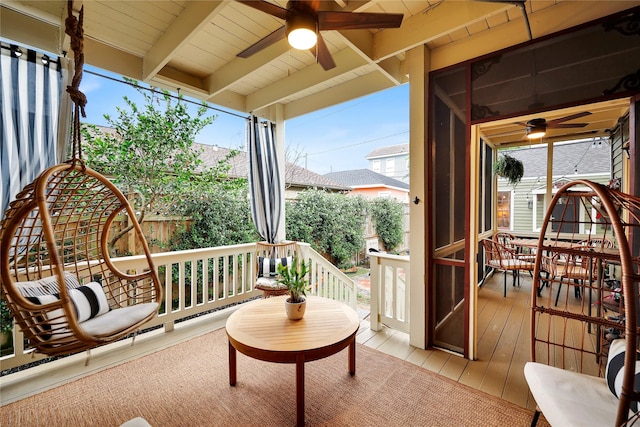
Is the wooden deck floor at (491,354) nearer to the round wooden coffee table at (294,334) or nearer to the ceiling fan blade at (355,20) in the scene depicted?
the round wooden coffee table at (294,334)

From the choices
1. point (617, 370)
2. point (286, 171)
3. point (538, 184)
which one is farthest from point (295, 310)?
point (538, 184)

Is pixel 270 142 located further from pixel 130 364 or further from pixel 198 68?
pixel 130 364

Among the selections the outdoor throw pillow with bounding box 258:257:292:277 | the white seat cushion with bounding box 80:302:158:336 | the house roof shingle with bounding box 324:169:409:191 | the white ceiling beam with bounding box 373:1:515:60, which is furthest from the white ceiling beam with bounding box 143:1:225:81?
the house roof shingle with bounding box 324:169:409:191

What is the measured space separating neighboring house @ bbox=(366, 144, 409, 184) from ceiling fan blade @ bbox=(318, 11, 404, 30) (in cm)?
1004

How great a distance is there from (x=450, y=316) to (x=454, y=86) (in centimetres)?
222

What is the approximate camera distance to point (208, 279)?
149 inches

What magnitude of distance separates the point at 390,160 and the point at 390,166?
0.27 meters

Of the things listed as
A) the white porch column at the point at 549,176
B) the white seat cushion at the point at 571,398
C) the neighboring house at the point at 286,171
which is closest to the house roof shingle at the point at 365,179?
the neighboring house at the point at 286,171

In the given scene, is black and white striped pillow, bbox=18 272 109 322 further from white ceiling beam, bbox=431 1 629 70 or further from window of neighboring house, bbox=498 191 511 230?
window of neighboring house, bbox=498 191 511 230

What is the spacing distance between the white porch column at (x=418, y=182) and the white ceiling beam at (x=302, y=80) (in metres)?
0.53

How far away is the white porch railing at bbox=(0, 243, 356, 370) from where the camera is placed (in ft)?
9.85

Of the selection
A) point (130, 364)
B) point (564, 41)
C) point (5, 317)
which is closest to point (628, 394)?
point (564, 41)

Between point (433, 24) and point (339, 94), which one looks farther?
point (339, 94)

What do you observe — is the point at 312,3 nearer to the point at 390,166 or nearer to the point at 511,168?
the point at 511,168
